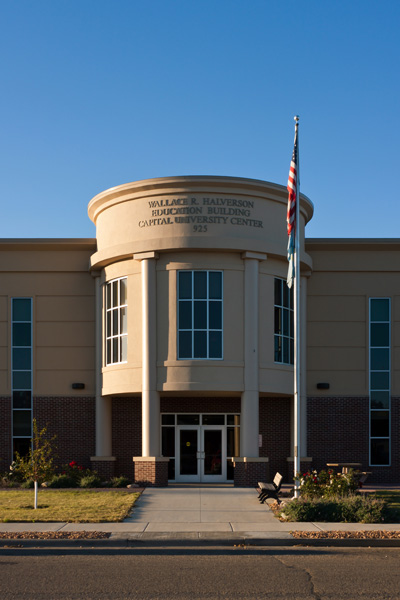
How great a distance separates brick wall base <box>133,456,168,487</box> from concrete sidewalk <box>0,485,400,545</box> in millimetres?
A: 3120

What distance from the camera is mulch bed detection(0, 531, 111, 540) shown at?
15.0 metres

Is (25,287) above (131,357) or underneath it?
above

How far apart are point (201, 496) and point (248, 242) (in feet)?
29.3

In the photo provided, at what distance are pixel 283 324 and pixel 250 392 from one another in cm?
321

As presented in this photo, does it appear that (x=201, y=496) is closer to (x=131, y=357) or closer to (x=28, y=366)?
(x=131, y=357)

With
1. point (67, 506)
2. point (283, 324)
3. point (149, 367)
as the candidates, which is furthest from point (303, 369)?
point (67, 506)

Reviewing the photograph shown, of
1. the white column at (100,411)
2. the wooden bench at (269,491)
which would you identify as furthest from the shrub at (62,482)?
the wooden bench at (269,491)

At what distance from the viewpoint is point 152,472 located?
2589 cm

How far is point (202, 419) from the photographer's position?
29.1 m

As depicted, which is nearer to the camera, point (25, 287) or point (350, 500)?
point (350, 500)

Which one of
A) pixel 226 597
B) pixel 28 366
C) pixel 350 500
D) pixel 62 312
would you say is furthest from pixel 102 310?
pixel 226 597

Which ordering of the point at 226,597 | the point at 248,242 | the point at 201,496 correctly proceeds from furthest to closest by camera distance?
the point at 248,242 → the point at 201,496 → the point at 226,597

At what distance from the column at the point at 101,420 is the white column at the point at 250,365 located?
17.9ft

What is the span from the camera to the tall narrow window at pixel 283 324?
27938mm
